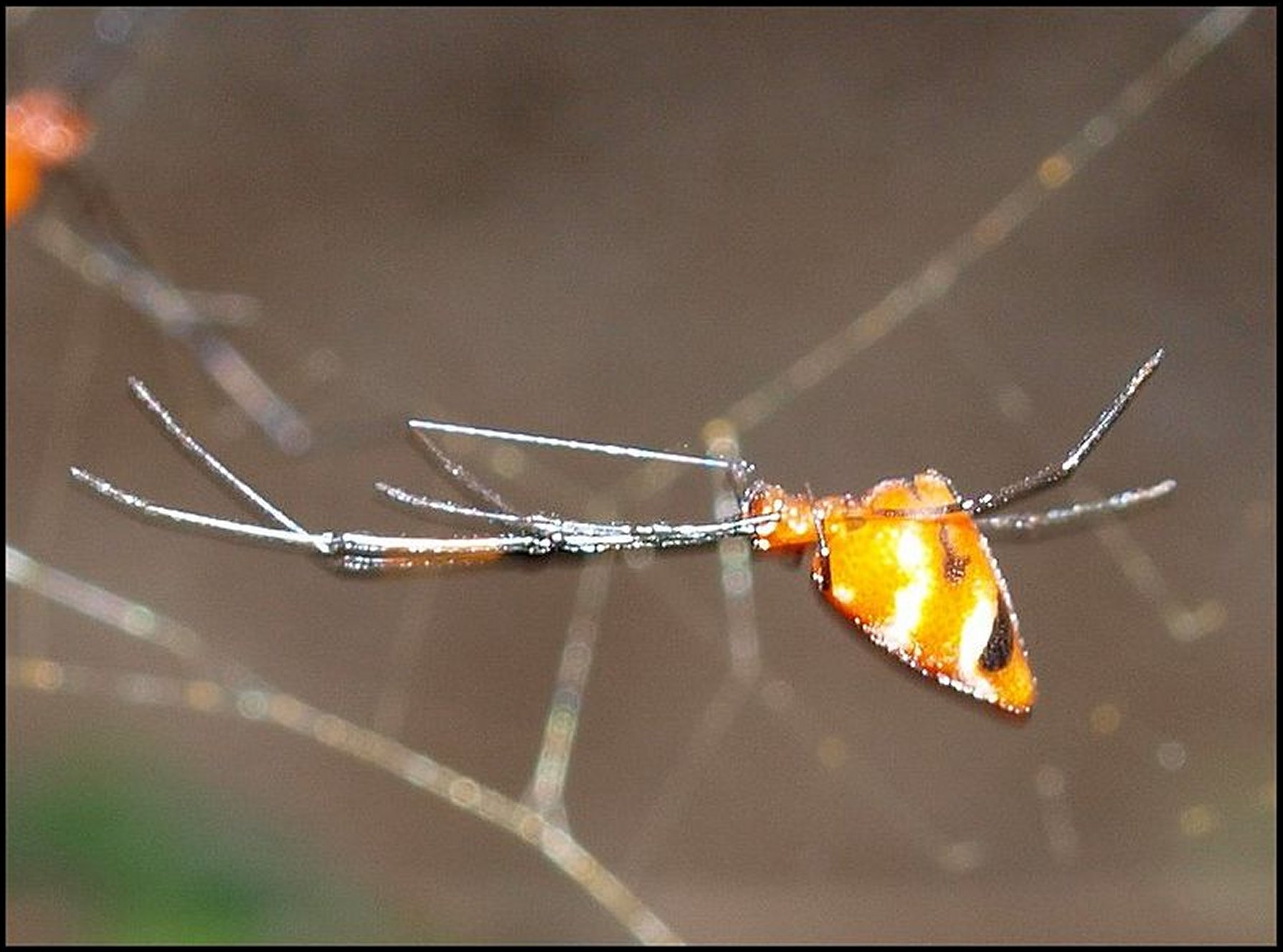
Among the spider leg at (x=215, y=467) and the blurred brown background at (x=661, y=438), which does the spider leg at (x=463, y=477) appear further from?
the blurred brown background at (x=661, y=438)

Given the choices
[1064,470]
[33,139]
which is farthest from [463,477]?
[33,139]

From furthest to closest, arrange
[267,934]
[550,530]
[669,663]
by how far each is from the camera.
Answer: [669,663]
[267,934]
[550,530]

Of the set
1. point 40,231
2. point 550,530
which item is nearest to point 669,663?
point 40,231

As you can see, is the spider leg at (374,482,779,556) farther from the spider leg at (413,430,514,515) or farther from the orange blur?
the orange blur

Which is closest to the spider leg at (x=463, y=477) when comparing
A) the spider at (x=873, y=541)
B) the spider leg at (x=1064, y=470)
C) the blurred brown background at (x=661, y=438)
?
the spider at (x=873, y=541)

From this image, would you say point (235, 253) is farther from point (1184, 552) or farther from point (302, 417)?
point (1184, 552)

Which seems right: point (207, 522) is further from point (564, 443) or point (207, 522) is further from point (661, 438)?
point (661, 438)

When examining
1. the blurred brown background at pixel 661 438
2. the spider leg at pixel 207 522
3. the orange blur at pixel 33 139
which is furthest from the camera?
the blurred brown background at pixel 661 438

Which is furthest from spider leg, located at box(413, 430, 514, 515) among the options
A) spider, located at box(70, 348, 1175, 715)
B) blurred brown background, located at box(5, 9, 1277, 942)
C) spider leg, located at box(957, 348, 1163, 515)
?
blurred brown background, located at box(5, 9, 1277, 942)

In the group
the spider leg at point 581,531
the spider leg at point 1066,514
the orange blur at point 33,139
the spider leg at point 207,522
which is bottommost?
the spider leg at point 207,522
